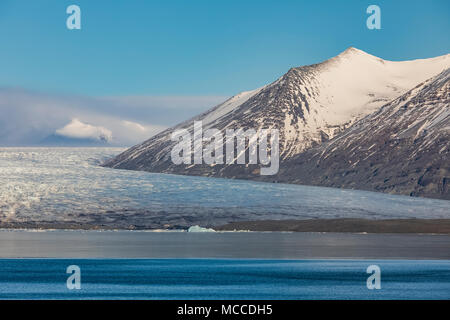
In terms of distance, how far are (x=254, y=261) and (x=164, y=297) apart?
25782 millimetres

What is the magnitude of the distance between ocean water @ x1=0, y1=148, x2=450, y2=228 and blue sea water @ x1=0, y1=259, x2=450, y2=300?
54.3 metres

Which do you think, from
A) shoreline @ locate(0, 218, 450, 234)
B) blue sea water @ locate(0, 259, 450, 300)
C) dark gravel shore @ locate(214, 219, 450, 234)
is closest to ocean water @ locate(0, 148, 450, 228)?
shoreline @ locate(0, 218, 450, 234)

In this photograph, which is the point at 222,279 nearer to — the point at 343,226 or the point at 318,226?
the point at 318,226

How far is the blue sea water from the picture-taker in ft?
174

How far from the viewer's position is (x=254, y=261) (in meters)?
76.1

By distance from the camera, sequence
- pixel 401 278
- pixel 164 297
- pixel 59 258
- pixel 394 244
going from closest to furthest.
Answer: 1. pixel 164 297
2. pixel 401 278
3. pixel 59 258
4. pixel 394 244

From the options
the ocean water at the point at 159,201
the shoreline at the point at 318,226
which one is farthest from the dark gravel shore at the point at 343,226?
the ocean water at the point at 159,201

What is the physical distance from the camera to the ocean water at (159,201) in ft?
428

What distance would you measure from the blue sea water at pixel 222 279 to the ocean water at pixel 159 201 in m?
54.3

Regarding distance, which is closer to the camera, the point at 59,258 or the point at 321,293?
the point at 321,293

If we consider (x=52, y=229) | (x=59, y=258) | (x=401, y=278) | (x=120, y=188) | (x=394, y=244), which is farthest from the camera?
(x=120, y=188)
